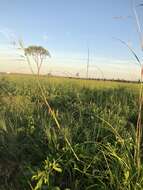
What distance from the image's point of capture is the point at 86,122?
4.51 meters

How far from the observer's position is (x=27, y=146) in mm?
3811

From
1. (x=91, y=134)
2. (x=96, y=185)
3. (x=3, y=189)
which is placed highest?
(x=91, y=134)

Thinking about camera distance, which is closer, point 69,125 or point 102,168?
point 102,168

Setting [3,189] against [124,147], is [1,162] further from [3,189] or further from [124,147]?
[124,147]

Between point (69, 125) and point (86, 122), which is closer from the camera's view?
point (69, 125)

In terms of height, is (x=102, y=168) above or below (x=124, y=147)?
below

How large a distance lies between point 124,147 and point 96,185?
1.52ft

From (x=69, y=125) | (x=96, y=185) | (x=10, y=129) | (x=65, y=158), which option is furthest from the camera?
(x=10, y=129)

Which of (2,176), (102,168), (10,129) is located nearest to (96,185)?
→ (102,168)

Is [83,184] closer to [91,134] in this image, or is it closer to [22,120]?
[91,134]

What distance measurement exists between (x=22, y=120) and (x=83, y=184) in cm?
206

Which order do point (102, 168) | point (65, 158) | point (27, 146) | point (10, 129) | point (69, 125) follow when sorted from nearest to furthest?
point (102, 168) < point (65, 158) < point (27, 146) < point (69, 125) < point (10, 129)

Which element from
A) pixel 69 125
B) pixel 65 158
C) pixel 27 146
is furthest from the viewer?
pixel 69 125

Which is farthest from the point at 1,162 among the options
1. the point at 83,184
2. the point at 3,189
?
the point at 83,184
